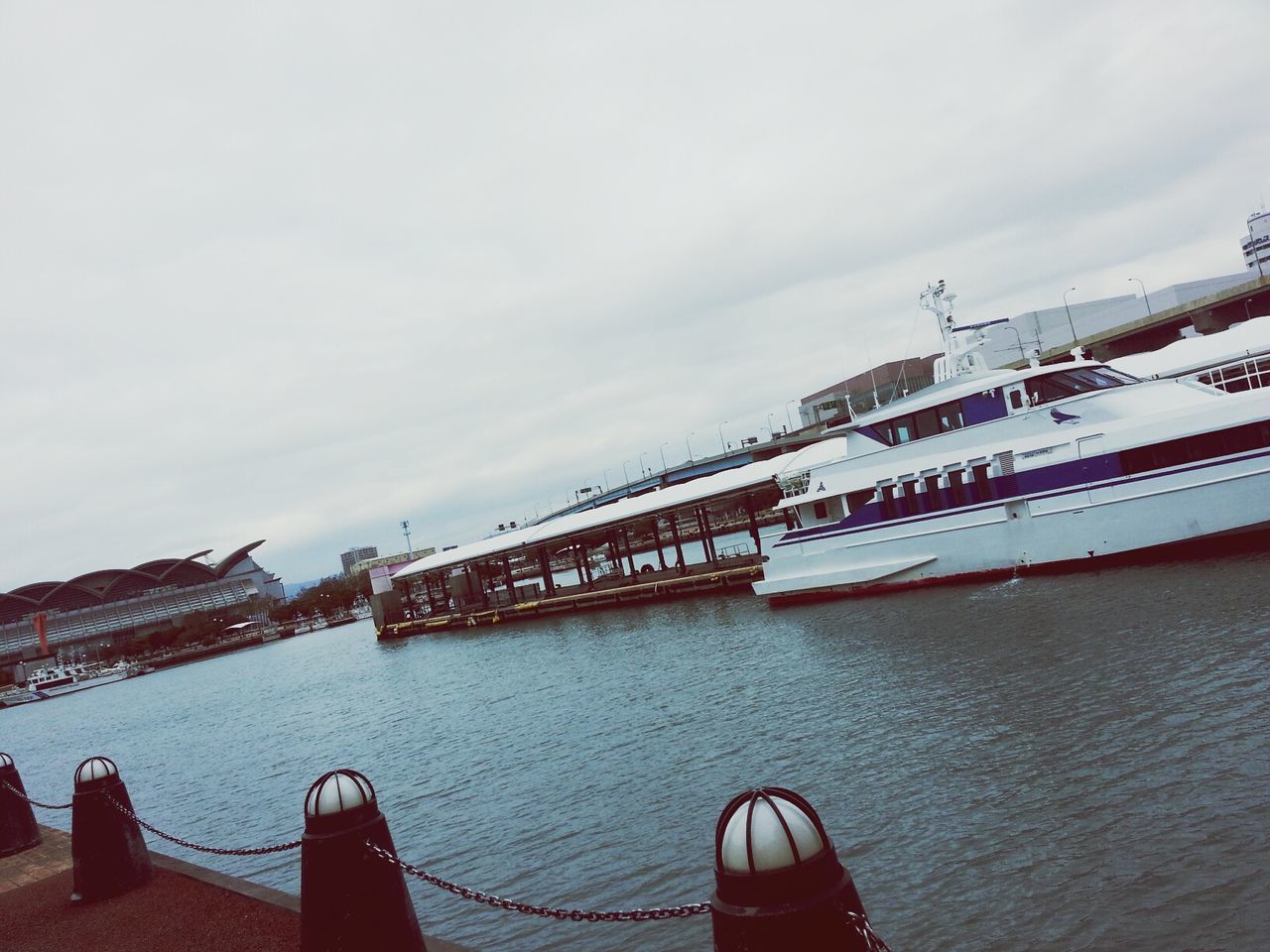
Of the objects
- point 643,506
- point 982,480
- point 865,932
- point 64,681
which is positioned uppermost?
point 643,506

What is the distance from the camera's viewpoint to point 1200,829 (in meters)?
10.2

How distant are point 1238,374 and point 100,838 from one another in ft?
156

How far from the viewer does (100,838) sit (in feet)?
32.9

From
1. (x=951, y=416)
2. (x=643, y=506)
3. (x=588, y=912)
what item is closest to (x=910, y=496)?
(x=951, y=416)

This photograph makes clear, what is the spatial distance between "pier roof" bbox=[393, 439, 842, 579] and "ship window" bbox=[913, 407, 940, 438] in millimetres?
5171

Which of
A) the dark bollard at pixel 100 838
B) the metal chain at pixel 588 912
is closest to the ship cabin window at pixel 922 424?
the metal chain at pixel 588 912

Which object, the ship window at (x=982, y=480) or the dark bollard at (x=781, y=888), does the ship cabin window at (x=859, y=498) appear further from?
the dark bollard at (x=781, y=888)

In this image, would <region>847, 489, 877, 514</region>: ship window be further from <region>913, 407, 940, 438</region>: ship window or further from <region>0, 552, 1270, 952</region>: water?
<region>0, 552, 1270, 952</region>: water

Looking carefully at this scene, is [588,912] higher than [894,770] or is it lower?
higher

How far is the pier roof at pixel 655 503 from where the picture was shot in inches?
1819

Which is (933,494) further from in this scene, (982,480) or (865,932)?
(865,932)

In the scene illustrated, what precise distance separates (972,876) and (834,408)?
408ft

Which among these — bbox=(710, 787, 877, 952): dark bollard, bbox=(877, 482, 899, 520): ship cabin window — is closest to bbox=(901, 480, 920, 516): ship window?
bbox=(877, 482, 899, 520): ship cabin window

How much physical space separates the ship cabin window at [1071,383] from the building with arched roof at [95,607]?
199 metres
